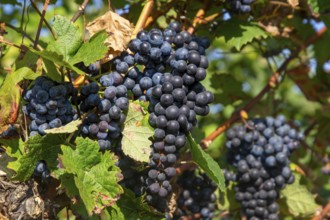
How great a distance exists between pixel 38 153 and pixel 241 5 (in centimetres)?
106

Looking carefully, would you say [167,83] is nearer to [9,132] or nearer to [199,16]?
[9,132]

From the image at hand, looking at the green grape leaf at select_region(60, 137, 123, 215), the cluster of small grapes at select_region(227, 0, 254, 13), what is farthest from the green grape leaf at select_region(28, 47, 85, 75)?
the cluster of small grapes at select_region(227, 0, 254, 13)

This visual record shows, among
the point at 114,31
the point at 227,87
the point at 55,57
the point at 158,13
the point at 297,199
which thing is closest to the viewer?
the point at 55,57

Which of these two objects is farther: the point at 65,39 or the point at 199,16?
the point at 199,16

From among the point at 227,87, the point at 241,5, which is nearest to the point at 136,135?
the point at 241,5

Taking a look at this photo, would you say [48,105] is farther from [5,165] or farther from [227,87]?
[227,87]

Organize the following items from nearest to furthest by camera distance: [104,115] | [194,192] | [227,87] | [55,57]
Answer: [55,57] < [104,115] < [194,192] < [227,87]

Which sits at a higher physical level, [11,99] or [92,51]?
[92,51]

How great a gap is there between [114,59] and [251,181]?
101cm

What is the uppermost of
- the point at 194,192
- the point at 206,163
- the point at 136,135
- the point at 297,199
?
the point at 136,135

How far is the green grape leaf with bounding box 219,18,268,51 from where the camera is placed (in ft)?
8.13


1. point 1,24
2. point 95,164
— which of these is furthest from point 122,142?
point 1,24

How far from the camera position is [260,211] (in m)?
2.64

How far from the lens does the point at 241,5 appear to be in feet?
7.83
